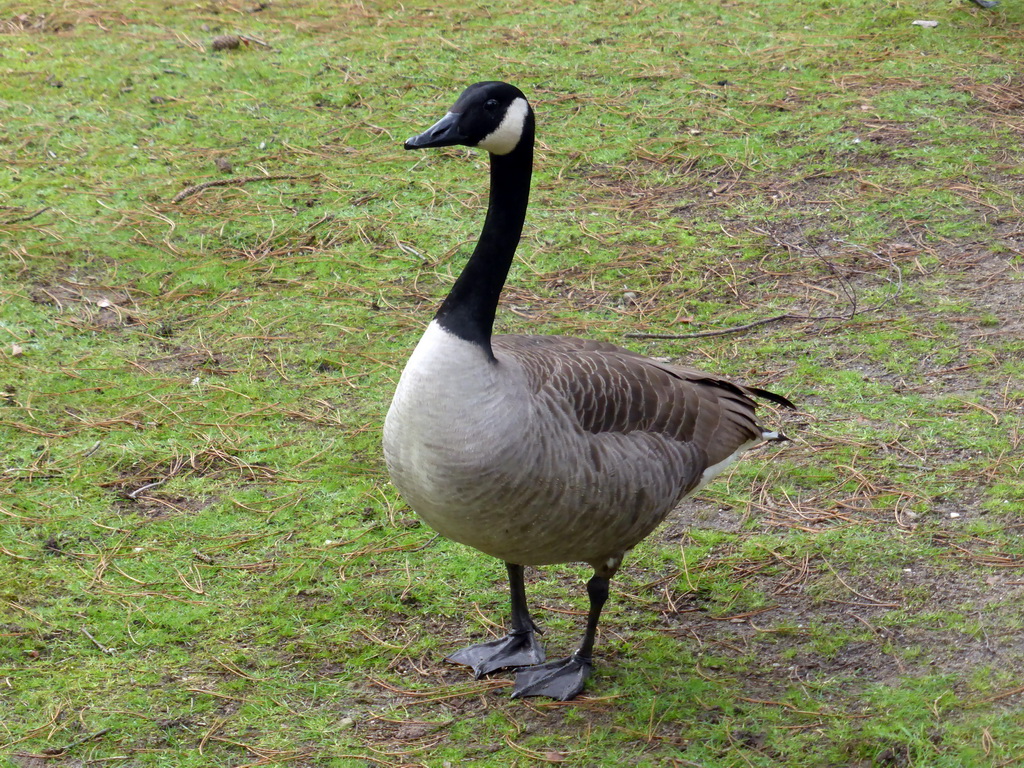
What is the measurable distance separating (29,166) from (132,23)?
→ 9.36ft

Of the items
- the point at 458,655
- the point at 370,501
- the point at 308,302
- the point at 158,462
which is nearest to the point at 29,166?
the point at 308,302

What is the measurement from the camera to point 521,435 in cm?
320

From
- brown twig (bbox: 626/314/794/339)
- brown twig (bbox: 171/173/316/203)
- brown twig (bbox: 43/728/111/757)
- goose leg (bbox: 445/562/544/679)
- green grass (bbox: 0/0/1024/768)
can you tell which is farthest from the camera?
brown twig (bbox: 171/173/316/203)

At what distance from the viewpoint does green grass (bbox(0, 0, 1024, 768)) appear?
360cm

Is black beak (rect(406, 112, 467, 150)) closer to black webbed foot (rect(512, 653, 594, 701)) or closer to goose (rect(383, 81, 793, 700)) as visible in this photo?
goose (rect(383, 81, 793, 700))

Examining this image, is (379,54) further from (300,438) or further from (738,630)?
(738,630)

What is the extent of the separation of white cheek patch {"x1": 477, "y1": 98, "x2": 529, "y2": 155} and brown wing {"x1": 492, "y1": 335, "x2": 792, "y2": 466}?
2.21 ft

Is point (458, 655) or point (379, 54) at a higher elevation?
point (379, 54)

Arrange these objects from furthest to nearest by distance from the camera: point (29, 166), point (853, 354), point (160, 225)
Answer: point (29, 166) < point (160, 225) < point (853, 354)

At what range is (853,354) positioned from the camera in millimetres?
5441

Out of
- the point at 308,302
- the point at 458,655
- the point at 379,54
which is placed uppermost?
the point at 379,54

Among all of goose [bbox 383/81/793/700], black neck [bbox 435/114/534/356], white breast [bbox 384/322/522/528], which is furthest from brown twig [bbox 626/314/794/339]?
white breast [bbox 384/322/522/528]

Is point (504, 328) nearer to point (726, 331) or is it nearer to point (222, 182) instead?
point (726, 331)

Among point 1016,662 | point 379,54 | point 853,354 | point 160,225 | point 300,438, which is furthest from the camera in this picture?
point 379,54
